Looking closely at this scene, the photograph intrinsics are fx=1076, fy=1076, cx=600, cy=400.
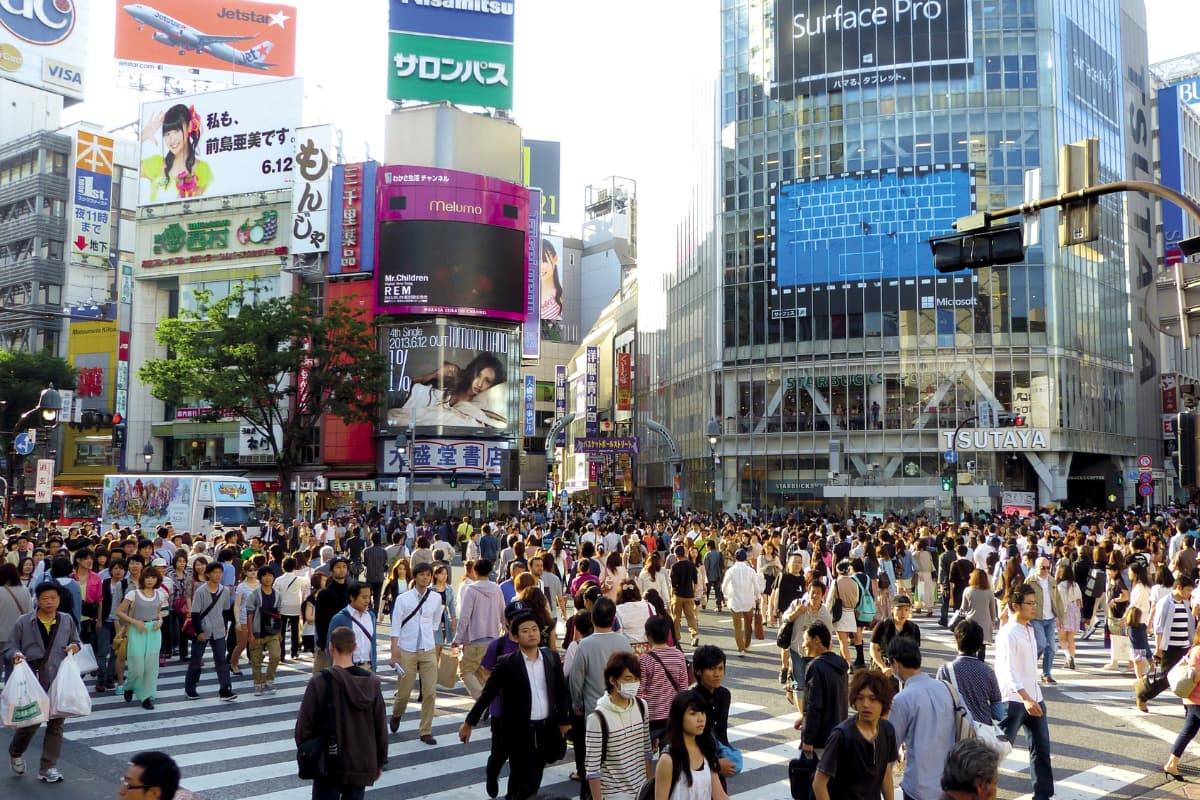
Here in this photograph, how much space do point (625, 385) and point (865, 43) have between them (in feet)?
127

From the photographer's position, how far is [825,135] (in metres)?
59.9

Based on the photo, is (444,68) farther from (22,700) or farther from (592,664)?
(592,664)

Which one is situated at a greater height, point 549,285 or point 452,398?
point 549,285

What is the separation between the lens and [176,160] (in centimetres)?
7538

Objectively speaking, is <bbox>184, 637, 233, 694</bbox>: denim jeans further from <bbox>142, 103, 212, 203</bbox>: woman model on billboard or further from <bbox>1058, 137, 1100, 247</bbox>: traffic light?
<bbox>142, 103, 212, 203</bbox>: woman model on billboard

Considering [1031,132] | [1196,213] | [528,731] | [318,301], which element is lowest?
[528,731]

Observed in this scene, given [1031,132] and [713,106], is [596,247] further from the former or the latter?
[1031,132]

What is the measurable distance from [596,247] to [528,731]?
118195 millimetres

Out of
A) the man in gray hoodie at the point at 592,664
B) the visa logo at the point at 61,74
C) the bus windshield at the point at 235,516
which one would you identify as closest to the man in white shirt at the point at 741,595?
the man in gray hoodie at the point at 592,664

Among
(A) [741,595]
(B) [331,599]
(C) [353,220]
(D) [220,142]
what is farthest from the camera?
(D) [220,142]

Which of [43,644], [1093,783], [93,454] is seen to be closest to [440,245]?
[93,454]

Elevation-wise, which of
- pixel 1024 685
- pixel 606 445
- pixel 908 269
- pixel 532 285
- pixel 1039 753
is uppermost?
pixel 532 285

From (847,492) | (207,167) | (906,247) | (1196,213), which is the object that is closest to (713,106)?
(906,247)

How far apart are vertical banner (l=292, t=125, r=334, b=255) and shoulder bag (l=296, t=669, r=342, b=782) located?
65753 mm
